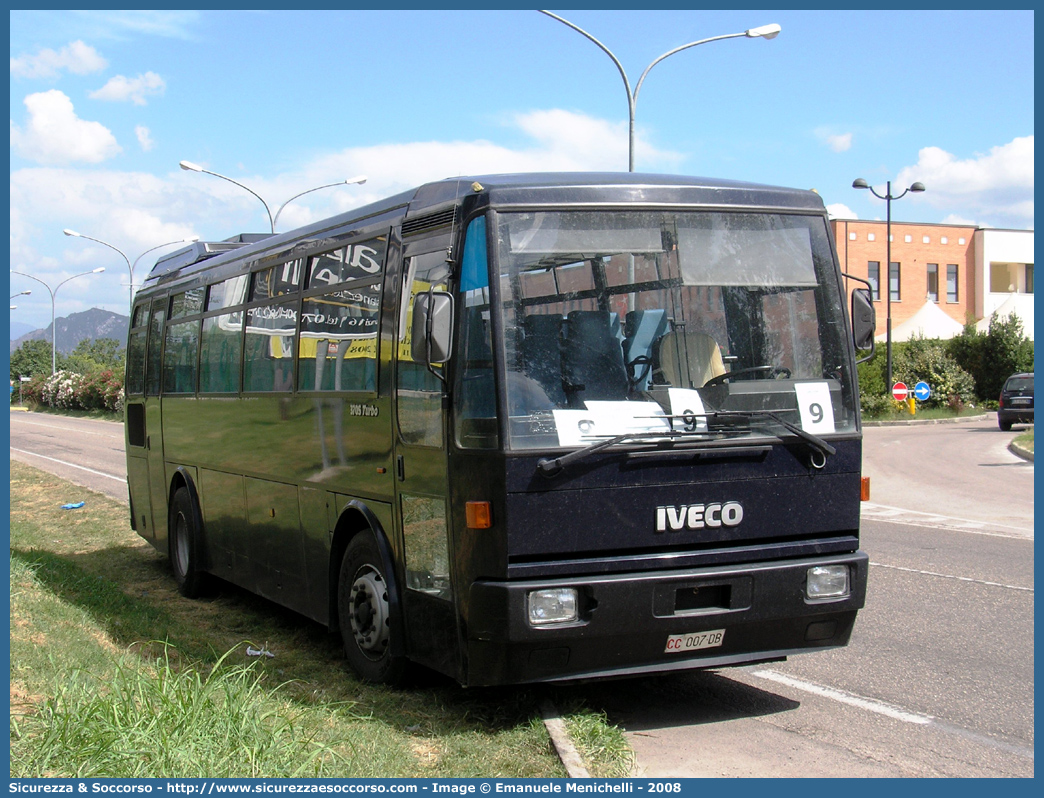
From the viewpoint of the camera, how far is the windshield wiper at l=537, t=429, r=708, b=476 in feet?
17.5

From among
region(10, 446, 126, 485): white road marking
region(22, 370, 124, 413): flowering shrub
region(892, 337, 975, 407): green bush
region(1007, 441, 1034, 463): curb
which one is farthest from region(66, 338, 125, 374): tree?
region(1007, 441, 1034, 463): curb

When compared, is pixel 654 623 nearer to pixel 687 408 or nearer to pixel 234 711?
pixel 687 408

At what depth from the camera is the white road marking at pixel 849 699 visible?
6.02 meters

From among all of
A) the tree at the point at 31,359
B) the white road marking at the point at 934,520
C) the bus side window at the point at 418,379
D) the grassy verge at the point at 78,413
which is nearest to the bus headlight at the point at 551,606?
the bus side window at the point at 418,379

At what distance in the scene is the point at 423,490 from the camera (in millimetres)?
6062

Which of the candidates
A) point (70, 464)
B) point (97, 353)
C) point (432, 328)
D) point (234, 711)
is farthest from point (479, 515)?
point (97, 353)

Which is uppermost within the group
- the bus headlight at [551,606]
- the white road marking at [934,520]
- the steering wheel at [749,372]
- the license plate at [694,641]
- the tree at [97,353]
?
the tree at [97,353]

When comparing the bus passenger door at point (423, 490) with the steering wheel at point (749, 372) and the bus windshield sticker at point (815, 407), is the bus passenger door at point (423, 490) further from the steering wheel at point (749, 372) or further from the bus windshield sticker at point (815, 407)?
the bus windshield sticker at point (815, 407)

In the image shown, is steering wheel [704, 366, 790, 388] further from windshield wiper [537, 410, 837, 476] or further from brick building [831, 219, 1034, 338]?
brick building [831, 219, 1034, 338]

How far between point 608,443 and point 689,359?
0.68 m

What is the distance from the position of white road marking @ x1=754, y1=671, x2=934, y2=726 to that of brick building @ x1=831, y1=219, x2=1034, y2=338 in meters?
59.5

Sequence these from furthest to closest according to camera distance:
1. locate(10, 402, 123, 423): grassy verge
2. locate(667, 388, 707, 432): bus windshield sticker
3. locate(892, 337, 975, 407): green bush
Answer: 1. locate(10, 402, 123, 423): grassy verge
2. locate(892, 337, 975, 407): green bush
3. locate(667, 388, 707, 432): bus windshield sticker

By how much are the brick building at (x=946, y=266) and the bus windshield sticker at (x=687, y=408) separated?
60.7m
